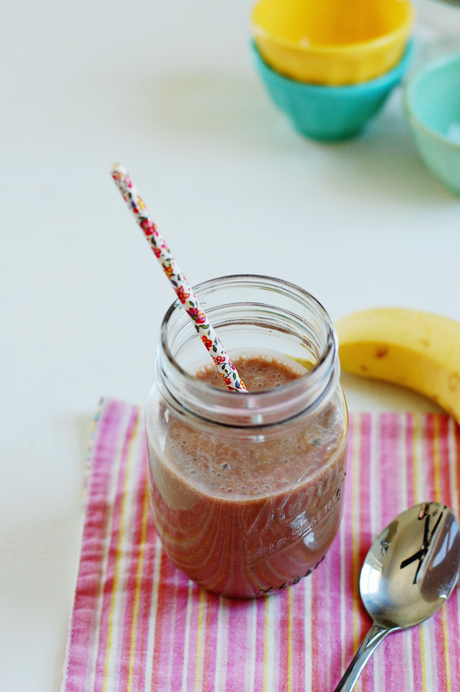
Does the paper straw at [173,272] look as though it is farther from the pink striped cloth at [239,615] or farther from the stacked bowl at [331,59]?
the stacked bowl at [331,59]

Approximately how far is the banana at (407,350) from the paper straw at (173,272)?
262mm

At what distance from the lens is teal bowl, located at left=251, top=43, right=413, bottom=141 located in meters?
1.07

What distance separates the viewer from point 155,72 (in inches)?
52.2

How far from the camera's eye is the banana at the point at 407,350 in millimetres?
777

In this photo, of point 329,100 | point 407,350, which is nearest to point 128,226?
point 329,100

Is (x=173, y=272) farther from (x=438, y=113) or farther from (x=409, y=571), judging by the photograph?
(x=438, y=113)

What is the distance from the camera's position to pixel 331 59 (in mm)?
1024

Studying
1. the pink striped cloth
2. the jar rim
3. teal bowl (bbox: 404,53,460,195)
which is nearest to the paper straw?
the jar rim

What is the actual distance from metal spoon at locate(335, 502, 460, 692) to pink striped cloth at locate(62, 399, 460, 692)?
2cm

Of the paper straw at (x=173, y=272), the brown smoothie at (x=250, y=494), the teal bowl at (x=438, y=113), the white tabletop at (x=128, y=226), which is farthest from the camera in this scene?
the teal bowl at (x=438, y=113)

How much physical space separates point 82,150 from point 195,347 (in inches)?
24.9

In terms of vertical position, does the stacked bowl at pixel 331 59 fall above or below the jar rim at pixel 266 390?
below

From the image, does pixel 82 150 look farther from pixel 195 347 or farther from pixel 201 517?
pixel 201 517

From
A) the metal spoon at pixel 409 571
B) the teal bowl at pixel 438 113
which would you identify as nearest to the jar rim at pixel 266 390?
the metal spoon at pixel 409 571
